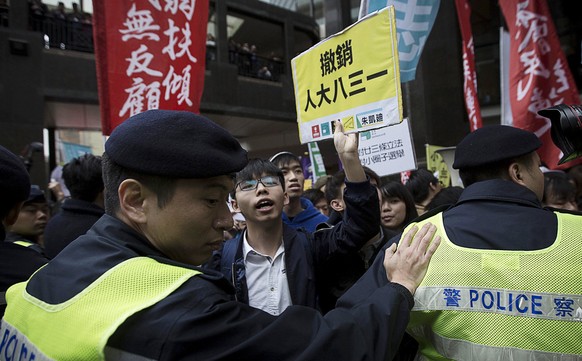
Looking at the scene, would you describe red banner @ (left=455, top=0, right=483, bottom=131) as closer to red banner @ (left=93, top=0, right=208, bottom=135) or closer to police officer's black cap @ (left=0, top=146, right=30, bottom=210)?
red banner @ (left=93, top=0, right=208, bottom=135)

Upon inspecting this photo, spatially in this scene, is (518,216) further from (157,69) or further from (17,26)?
(17,26)

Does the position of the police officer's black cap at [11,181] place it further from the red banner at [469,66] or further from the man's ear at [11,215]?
the red banner at [469,66]

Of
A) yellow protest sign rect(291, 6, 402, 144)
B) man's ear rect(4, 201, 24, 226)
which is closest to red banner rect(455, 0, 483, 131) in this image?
yellow protest sign rect(291, 6, 402, 144)

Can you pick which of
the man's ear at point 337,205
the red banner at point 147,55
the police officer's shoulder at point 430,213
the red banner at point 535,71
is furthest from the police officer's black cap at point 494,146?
the red banner at point 535,71

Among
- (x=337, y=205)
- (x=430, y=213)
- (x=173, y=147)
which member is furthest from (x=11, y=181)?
(x=337, y=205)

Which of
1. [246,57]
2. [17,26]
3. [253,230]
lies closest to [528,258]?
[253,230]

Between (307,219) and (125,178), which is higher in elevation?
(125,178)

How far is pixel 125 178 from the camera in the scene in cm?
118

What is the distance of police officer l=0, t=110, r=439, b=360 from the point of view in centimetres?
96

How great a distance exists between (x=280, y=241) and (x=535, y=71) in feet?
11.8

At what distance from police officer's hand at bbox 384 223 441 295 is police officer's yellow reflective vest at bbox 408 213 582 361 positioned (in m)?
0.20

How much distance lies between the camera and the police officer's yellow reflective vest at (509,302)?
147 cm

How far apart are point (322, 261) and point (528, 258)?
41.8 inches

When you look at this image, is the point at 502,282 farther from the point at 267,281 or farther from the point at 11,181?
the point at 11,181
